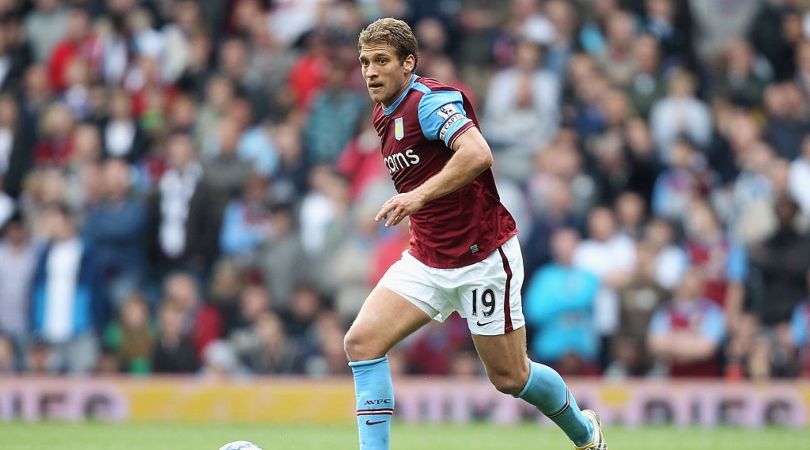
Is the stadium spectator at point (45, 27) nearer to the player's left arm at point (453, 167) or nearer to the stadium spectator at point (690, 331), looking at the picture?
the stadium spectator at point (690, 331)

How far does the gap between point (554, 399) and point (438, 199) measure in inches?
51.8

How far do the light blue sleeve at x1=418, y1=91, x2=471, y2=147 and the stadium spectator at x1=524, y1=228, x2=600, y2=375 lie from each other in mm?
6466

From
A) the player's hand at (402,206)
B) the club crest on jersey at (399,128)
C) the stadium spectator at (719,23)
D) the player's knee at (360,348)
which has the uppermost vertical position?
the stadium spectator at (719,23)

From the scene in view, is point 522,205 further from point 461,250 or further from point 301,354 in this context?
point 461,250

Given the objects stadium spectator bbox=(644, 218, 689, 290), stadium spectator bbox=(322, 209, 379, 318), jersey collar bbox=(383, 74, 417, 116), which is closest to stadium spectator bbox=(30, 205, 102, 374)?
stadium spectator bbox=(322, 209, 379, 318)

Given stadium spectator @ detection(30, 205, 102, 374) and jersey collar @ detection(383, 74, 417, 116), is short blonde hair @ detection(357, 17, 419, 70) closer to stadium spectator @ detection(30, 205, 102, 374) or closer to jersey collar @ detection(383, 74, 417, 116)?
jersey collar @ detection(383, 74, 417, 116)

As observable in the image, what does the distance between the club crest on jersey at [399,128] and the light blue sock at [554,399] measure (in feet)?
4.83

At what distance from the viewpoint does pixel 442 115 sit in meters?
7.41

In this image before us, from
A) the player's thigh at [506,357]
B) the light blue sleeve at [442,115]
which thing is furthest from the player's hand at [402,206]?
the player's thigh at [506,357]

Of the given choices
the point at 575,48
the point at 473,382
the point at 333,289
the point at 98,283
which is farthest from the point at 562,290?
the point at 98,283

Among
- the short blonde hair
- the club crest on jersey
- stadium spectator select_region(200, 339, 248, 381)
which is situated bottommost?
stadium spectator select_region(200, 339, 248, 381)

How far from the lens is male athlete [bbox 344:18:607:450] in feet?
24.6

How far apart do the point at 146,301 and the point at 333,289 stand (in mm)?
2078

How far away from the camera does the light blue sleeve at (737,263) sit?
14117 millimetres
